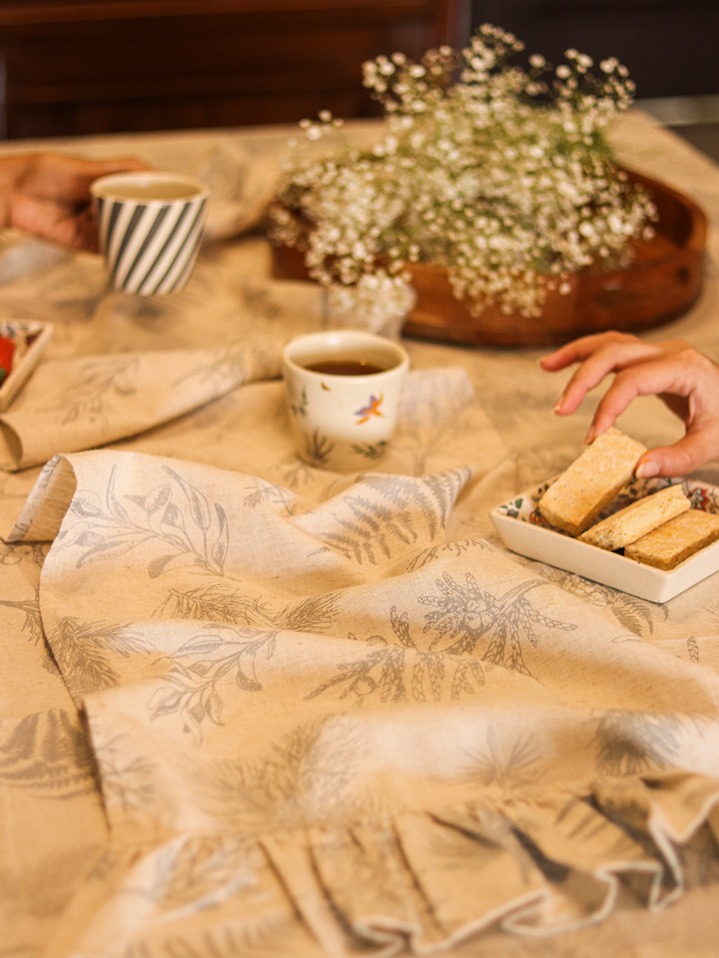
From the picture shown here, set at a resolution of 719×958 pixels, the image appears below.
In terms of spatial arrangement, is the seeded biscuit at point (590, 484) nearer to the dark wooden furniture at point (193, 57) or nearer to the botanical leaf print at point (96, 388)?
the botanical leaf print at point (96, 388)

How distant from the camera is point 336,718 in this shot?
675 mm

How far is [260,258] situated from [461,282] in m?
0.43

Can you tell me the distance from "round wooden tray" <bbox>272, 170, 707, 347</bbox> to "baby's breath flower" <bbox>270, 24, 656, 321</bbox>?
19mm

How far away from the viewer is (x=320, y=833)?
621 millimetres

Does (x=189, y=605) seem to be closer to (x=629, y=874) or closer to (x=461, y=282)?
(x=629, y=874)

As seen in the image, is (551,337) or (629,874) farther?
(551,337)

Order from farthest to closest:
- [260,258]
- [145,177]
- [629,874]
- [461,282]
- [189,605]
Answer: [260,258], [145,177], [461,282], [189,605], [629,874]

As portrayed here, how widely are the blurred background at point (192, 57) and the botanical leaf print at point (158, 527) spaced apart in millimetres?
2851

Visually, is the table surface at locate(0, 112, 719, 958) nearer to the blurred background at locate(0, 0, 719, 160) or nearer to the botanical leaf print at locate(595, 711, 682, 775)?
the botanical leaf print at locate(595, 711, 682, 775)

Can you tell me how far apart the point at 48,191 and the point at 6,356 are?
1.30 feet

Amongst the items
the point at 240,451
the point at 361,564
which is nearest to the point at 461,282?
the point at 240,451

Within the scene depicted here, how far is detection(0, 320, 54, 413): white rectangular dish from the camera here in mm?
1124

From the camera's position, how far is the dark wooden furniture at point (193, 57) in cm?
333

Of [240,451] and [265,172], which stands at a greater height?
[265,172]
